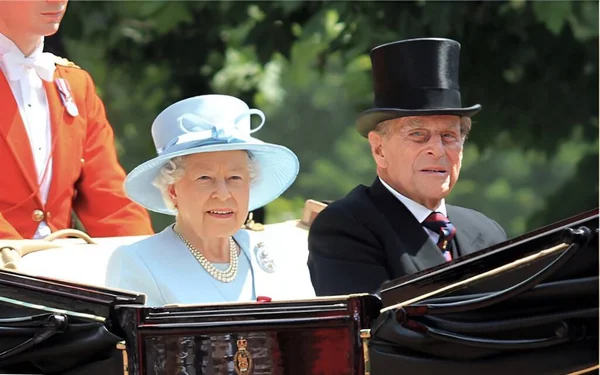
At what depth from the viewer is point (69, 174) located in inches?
191

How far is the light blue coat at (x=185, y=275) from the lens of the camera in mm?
4059

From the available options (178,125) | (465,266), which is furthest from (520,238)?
(178,125)

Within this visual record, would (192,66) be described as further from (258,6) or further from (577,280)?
(577,280)

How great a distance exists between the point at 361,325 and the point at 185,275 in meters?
0.69

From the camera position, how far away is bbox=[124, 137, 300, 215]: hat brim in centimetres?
417

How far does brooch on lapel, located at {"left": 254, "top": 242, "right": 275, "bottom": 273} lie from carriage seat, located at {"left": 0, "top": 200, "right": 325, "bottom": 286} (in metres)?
0.16

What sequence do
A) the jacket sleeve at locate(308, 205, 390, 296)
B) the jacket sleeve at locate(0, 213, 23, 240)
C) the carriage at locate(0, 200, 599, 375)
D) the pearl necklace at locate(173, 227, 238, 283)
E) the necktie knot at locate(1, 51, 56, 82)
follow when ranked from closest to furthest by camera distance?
the carriage at locate(0, 200, 599, 375) < the jacket sleeve at locate(308, 205, 390, 296) < the pearl necklace at locate(173, 227, 238, 283) < the jacket sleeve at locate(0, 213, 23, 240) < the necktie knot at locate(1, 51, 56, 82)

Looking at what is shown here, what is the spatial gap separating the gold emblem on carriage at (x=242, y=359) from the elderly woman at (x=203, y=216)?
0.43 metres

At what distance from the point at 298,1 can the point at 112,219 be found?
10.0 ft

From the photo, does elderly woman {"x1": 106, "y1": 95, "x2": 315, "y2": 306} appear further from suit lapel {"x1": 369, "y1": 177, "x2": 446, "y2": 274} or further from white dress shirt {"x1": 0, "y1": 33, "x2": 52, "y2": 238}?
white dress shirt {"x1": 0, "y1": 33, "x2": 52, "y2": 238}

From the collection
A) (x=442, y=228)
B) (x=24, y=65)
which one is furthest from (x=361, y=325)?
(x=24, y=65)

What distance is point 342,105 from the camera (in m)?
20.8

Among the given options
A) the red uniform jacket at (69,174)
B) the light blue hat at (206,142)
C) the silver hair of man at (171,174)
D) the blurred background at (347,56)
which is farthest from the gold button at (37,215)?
the blurred background at (347,56)

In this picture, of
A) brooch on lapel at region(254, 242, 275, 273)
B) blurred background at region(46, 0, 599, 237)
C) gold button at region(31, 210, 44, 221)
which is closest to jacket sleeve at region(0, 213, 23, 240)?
gold button at region(31, 210, 44, 221)
